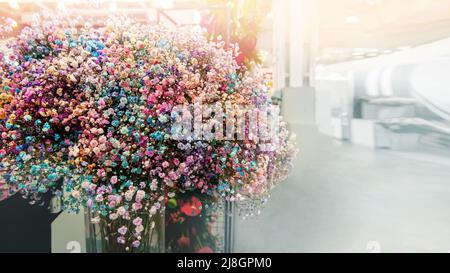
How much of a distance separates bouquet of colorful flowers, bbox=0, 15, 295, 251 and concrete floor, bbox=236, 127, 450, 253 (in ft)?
7.29

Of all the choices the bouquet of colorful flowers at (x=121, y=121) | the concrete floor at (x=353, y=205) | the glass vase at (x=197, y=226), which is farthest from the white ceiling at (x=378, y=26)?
the bouquet of colorful flowers at (x=121, y=121)

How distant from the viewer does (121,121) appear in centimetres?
107

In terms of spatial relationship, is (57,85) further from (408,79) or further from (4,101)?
(408,79)

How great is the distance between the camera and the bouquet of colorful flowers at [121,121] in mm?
1047

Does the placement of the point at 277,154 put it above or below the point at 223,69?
below

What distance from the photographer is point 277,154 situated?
1.37 meters

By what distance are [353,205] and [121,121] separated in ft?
11.6

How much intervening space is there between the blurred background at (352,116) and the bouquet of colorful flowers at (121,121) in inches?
30.1

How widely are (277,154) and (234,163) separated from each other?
11.1 inches

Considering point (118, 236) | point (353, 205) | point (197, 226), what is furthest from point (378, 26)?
point (118, 236)

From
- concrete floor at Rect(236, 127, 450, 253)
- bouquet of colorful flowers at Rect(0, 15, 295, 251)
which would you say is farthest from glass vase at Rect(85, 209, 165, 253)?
concrete floor at Rect(236, 127, 450, 253)

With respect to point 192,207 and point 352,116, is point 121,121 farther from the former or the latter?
point 352,116

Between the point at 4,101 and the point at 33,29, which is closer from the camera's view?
the point at 4,101
